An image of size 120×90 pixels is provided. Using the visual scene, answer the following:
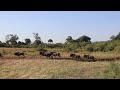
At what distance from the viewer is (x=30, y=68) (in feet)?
62.4
